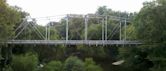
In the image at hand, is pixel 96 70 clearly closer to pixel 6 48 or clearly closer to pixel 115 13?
pixel 6 48

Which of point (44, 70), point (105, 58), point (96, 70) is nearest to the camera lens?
point (96, 70)

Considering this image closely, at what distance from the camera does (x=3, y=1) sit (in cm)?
2755

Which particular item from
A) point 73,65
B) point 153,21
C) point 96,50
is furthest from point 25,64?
point 96,50

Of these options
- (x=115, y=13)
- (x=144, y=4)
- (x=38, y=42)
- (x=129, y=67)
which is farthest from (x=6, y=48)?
(x=115, y=13)

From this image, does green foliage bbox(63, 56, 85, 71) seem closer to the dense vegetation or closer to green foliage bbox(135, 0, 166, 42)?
the dense vegetation


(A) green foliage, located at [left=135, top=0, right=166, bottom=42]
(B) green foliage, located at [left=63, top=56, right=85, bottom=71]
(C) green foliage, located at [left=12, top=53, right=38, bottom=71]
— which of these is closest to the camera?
(B) green foliage, located at [left=63, top=56, right=85, bottom=71]

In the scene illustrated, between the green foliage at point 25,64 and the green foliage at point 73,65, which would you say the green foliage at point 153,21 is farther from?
the green foliage at point 25,64

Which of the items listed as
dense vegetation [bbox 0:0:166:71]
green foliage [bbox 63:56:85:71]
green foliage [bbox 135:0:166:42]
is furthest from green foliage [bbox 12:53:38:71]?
green foliage [bbox 135:0:166:42]

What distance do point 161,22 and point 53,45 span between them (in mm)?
17209

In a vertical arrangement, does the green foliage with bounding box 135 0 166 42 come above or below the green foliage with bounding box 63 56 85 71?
above

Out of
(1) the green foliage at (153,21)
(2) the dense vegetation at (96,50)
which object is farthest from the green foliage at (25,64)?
(1) the green foliage at (153,21)

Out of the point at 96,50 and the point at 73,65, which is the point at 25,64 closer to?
the point at 73,65

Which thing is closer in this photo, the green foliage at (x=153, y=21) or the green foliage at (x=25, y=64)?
the green foliage at (x=153, y=21)

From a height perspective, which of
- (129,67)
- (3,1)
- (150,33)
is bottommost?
(129,67)
